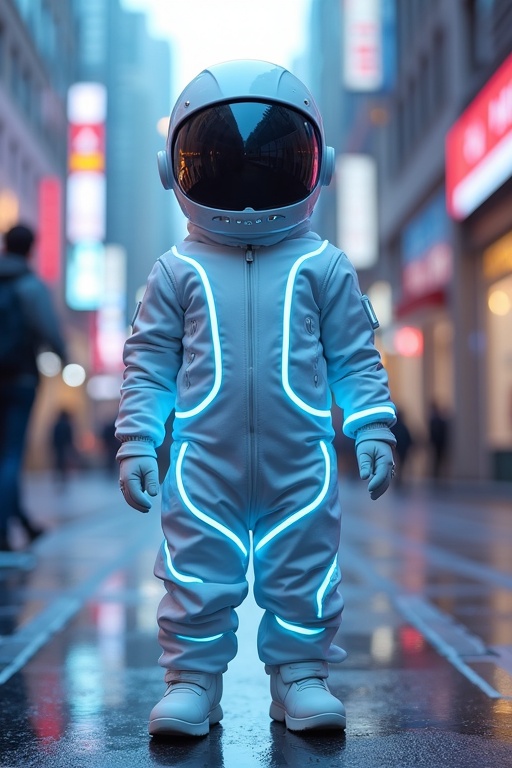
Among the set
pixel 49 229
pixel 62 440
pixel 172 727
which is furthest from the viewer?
pixel 49 229

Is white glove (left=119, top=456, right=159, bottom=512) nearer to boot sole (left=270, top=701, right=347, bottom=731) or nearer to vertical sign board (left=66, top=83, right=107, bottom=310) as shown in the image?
boot sole (left=270, top=701, right=347, bottom=731)

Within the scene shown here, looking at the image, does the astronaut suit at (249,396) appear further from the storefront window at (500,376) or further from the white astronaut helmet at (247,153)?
the storefront window at (500,376)

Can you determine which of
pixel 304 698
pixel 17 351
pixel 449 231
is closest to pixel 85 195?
pixel 449 231

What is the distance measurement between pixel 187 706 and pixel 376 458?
82 cm

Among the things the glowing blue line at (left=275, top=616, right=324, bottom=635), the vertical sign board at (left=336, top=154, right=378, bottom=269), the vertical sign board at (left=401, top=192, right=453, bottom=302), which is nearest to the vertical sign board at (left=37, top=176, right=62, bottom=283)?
the vertical sign board at (left=336, top=154, right=378, bottom=269)

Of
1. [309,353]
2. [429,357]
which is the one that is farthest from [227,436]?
[429,357]

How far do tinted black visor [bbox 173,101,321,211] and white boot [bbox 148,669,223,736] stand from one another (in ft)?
4.17

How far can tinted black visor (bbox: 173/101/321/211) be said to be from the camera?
3.17 m

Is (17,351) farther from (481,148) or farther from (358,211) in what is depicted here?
(358,211)

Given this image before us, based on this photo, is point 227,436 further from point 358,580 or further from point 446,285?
point 446,285

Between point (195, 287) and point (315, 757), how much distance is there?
4.20ft

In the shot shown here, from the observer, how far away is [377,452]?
10.4ft

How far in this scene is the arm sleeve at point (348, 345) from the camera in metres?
3.25

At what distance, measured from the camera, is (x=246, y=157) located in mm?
3168
